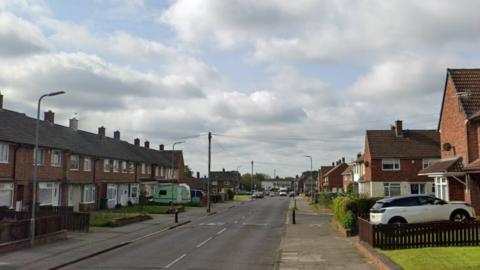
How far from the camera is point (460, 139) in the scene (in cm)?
2950

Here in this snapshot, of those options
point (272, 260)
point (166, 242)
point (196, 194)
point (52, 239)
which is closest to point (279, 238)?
point (166, 242)

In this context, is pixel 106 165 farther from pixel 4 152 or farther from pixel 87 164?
pixel 4 152

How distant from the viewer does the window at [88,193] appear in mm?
49675

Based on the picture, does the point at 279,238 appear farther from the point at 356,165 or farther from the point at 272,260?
the point at 356,165

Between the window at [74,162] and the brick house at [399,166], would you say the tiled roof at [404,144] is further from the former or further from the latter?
the window at [74,162]

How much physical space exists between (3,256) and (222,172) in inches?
5754

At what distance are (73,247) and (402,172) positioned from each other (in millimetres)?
40431

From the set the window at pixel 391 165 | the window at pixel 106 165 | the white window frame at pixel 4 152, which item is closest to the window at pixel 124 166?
the window at pixel 106 165

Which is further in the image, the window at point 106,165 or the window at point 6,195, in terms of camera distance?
the window at point 106,165

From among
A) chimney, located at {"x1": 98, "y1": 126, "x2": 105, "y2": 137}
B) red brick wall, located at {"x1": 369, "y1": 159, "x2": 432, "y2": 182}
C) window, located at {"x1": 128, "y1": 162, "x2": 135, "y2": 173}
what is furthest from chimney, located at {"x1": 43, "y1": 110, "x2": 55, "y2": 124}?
red brick wall, located at {"x1": 369, "y1": 159, "x2": 432, "y2": 182}

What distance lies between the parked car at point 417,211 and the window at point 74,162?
31.1 m

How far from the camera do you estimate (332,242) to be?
24.4m

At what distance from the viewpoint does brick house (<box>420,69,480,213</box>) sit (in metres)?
27.4

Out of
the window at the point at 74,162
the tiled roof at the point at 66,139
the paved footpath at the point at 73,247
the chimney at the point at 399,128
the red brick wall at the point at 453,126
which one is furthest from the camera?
the chimney at the point at 399,128
